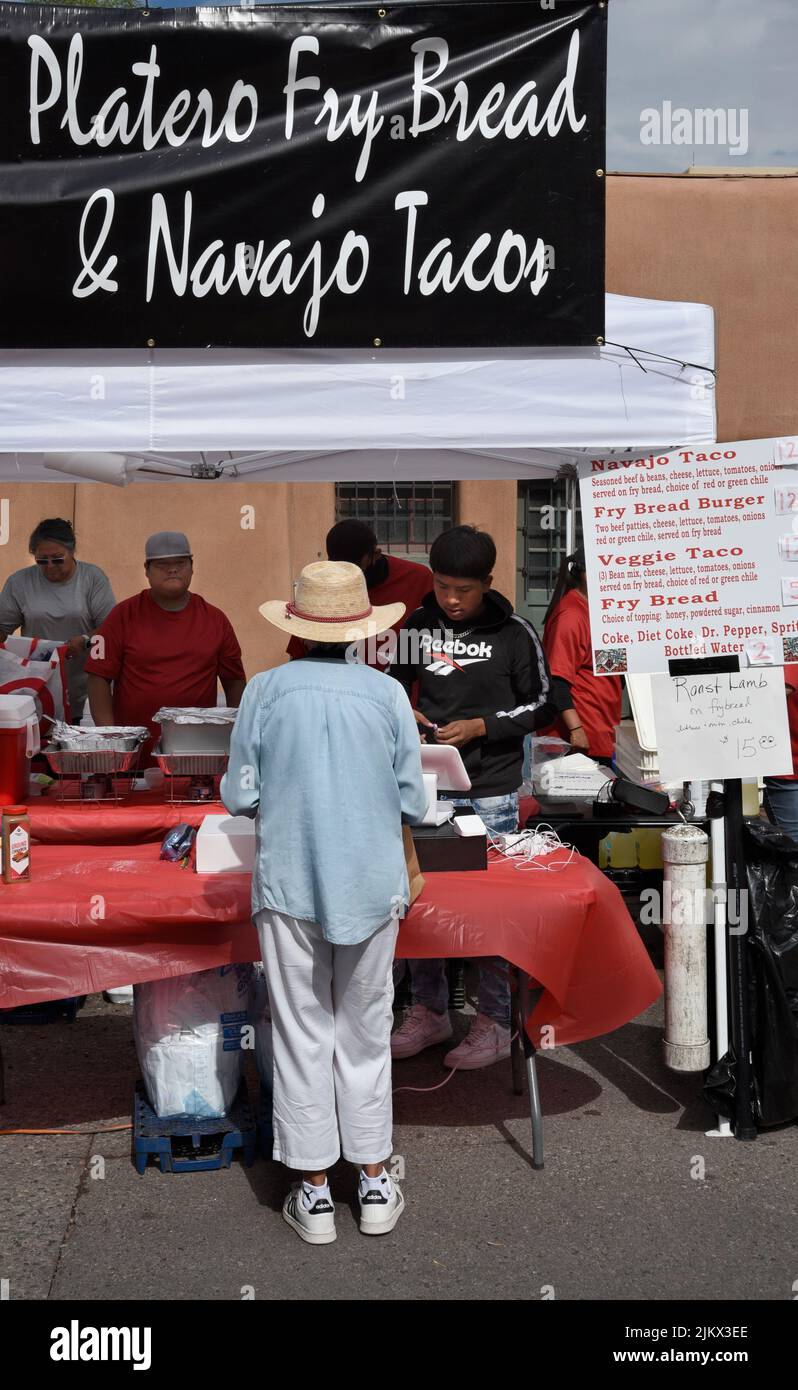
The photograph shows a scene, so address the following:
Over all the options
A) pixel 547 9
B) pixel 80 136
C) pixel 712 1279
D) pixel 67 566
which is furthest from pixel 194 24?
pixel 712 1279

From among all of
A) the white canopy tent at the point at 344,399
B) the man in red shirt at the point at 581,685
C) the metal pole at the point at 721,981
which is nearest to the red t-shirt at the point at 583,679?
the man in red shirt at the point at 581,685

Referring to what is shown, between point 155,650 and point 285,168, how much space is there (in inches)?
84.6

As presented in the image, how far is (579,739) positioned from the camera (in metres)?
5.94

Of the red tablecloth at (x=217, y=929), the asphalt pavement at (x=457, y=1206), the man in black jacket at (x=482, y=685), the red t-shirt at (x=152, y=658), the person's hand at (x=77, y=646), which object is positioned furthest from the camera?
the person's hand at (x=77, y=646)

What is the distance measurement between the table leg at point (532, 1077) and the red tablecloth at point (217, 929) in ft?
0.47

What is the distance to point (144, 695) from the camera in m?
5.42

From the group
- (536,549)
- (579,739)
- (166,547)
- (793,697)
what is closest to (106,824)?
(166,547)

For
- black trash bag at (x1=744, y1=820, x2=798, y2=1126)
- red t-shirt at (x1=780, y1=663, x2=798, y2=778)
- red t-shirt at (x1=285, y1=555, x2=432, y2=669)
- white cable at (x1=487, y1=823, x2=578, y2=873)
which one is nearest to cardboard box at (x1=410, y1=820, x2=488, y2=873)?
white cable at (x1=487, y1=823, x2=578, y2=873)

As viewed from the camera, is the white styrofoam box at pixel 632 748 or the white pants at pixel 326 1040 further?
the white styrofoam box at pixel 632 748

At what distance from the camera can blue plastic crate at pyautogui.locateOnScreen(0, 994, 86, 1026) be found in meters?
5.10

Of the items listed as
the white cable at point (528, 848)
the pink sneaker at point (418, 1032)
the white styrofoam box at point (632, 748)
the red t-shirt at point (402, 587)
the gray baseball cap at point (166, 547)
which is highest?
the gray baseball cap at point (166, 547)

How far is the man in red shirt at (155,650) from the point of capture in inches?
212

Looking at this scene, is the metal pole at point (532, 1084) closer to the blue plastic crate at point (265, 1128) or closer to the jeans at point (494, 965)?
the jeans at point (494, 965)

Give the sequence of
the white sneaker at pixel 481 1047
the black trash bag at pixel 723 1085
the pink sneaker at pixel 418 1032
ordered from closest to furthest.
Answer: the black trash bag at pixel 723 1085
the white sneaker at pixel 481 1047
the pink sneaker at pixel 418 1032
